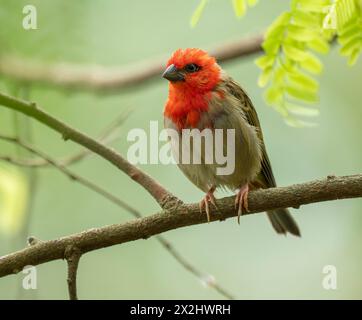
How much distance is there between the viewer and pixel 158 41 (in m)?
9.13

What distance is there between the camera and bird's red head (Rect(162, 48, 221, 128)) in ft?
16.6

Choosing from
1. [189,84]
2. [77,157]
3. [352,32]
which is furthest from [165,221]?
[189,84]

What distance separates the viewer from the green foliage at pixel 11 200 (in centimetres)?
401

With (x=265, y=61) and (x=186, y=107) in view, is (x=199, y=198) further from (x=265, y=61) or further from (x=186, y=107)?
(x=265, y=61)

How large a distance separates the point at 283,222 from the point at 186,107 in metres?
1.40

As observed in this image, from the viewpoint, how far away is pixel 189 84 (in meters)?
5.31

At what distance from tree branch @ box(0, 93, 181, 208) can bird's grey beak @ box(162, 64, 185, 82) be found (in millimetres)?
1260

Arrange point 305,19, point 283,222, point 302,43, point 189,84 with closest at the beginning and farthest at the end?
1. point 305,19
2. point 302,43
3. point 189,84
4. point 283,222

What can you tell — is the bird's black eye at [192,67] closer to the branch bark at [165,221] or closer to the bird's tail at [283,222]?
the bird's tail at [283,222]

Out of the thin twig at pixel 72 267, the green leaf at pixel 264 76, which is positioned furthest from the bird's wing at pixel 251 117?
the thin twig at pixel 72 267

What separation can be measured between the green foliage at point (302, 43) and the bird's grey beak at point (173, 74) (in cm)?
141

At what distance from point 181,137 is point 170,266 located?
4.92 metres
